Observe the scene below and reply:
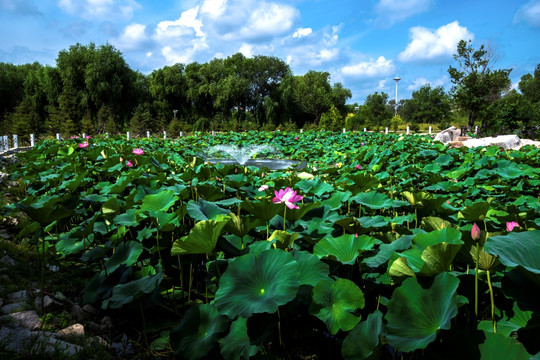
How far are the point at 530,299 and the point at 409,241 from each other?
44 cm

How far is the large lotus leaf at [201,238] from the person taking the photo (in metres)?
1.14

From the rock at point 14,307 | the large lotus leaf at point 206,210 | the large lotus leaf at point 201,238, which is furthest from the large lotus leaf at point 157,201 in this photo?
the rock at point 14,307

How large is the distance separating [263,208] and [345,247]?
40 cm

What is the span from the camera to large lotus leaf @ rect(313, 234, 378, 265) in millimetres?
1189

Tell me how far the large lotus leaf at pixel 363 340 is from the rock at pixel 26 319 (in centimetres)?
142

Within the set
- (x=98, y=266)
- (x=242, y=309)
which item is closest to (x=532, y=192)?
(x=242, y=309)

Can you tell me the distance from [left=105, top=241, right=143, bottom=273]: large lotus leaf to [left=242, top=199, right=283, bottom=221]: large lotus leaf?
0.59m

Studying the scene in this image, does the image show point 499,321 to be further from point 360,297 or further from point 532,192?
point 532,192

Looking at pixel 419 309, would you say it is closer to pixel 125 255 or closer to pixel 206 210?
pixel 206 210

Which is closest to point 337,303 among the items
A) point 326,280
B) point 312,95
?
point 326,280

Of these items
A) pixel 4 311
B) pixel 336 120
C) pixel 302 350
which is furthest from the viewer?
pixel 336 120

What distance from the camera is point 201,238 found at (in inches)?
46.3

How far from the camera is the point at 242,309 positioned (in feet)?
3.16

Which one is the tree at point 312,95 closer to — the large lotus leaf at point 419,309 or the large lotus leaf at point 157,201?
the large lotus leaf at point 157,201
